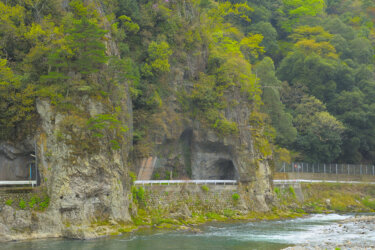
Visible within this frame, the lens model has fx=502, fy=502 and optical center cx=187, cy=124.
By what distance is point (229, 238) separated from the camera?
33.6 m

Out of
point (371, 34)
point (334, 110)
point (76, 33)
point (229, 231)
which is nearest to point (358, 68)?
point (334, 110)

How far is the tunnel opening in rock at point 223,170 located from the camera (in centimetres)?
5231

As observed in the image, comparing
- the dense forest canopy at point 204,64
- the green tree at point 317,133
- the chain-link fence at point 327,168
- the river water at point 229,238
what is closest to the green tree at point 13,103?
the dense forest canopy at point 204,64

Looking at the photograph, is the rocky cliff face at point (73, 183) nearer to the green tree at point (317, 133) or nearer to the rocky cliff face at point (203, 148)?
the rocky cliff face at point (203, 148)

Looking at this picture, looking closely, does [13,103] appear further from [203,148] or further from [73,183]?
[203,148]

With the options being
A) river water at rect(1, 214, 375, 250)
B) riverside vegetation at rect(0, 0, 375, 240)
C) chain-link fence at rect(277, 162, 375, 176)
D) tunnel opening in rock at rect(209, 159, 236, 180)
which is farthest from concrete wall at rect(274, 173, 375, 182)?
river water at rect(1, 214, 375, 250)

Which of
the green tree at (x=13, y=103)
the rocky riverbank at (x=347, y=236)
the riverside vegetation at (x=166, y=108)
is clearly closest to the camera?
the rocky riverbank at (x=347, y=236)

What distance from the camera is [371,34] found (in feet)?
290

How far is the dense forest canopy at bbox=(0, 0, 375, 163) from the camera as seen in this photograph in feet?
120

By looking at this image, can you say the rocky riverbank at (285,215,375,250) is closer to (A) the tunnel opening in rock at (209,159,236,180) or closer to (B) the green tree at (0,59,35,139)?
(A) the tunnel opening in rock at (209,159,236,180)

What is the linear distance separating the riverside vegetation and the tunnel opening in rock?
0.24 meters

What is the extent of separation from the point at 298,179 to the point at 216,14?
22.6m

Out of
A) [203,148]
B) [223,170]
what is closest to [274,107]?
[223,170]

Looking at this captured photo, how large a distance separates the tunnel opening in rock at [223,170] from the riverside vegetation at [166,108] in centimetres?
24
